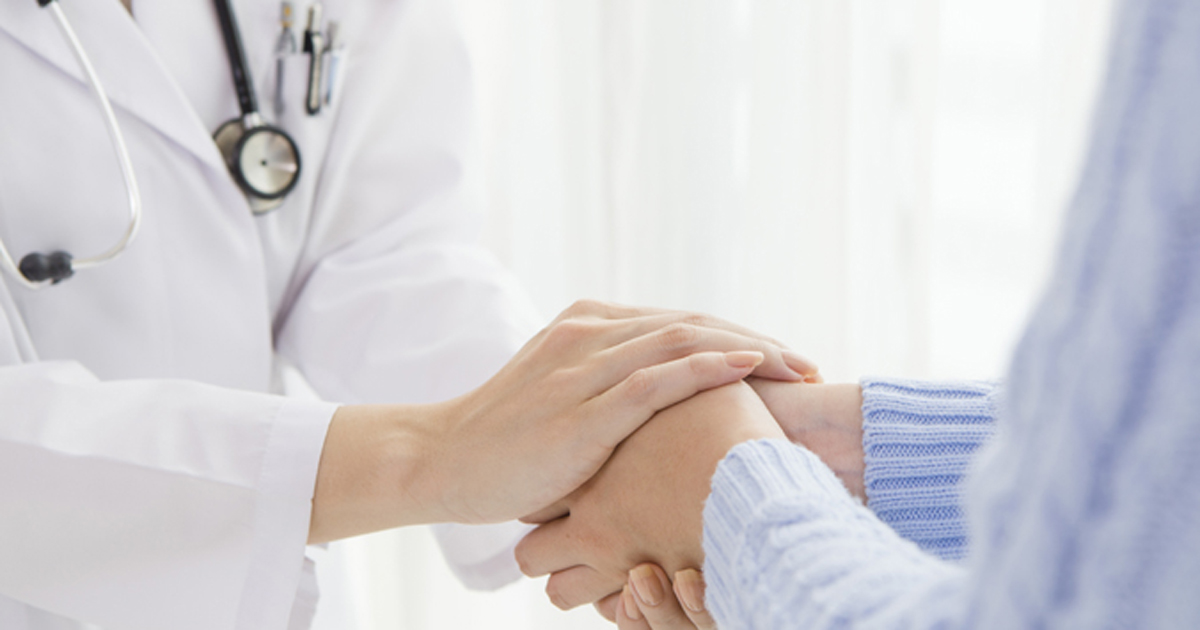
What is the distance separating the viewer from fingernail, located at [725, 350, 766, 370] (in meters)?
0.81

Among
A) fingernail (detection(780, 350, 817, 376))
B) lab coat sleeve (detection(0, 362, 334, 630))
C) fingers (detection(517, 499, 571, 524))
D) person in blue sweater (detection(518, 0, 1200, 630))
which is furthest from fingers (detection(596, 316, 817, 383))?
person in blue sweater (detection(518, 0, 1200, 630))

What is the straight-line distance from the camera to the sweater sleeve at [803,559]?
40cm

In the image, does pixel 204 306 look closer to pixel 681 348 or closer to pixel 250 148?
pixel 250 148

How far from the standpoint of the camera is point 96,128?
2.95 ft

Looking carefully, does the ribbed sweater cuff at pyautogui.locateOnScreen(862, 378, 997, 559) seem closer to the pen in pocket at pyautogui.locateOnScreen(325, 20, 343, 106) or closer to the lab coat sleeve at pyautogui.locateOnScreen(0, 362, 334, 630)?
the lab coat sleeve at pyautogui.locateOnScreen(0, 362, 334, 630)

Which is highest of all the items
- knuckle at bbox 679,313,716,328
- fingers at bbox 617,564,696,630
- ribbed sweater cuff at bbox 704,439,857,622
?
ribbed sweater cuff at bbox 704,439,857,622

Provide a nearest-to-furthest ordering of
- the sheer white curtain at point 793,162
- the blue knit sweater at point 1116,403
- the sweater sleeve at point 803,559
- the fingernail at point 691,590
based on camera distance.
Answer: the blue knit sweater at point 1116,403 < the sweater sleeve at point 803,559 < the fingernail at point 691,590 < the sheer white curtain at point 793,162

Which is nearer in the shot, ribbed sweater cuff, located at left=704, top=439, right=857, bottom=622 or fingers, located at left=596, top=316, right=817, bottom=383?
ribbed sweater cuff, located at left=704, top=439, right=857, bottom=622

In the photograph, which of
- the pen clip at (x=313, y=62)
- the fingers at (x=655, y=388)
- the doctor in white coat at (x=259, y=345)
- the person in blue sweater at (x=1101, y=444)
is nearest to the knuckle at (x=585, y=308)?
the doctor in white coat at (x=259, y=345)

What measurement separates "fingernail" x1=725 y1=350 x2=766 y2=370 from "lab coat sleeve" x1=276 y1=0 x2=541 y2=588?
0.84 feet

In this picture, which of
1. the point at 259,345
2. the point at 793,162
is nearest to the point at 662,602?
the point at 259,345

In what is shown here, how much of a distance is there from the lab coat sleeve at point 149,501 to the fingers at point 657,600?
279mm

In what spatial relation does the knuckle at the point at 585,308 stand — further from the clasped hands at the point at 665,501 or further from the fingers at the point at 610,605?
the fingers at the point at 610,605

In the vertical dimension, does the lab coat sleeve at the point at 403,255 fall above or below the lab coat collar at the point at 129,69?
below
